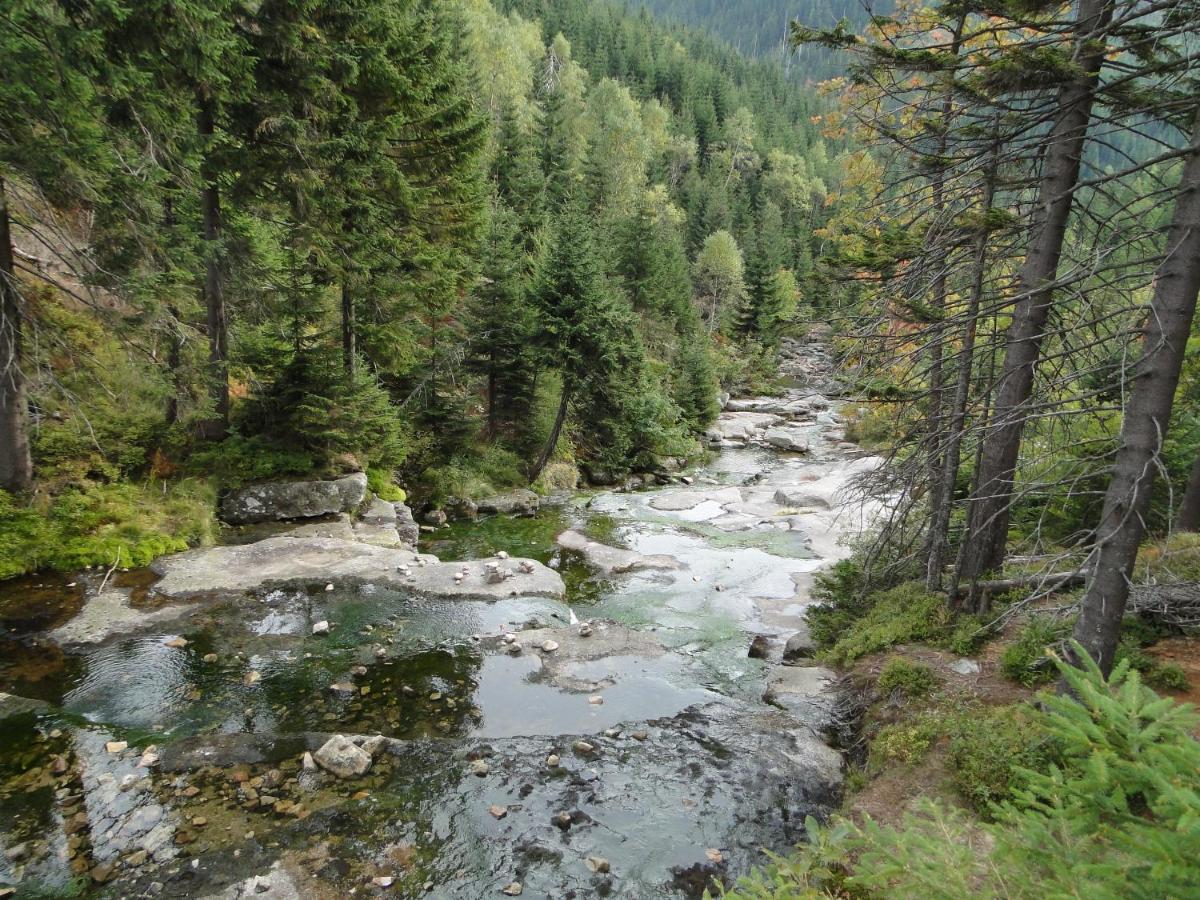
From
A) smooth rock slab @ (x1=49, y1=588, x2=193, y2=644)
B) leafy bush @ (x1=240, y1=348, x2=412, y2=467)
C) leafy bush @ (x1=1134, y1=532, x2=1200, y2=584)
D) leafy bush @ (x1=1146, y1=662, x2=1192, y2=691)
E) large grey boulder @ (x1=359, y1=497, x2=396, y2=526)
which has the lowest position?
smooth rock slab @ (x1=49, y1=588, x2=193, y2=644)

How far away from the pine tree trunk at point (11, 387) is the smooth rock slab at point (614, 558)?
10858 mm

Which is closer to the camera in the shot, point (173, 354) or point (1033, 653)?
point (1033, 653)

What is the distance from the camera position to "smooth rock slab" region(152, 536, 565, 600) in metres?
10.4

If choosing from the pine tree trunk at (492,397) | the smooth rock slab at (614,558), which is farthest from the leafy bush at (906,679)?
the pine tree trunk at (492,397)

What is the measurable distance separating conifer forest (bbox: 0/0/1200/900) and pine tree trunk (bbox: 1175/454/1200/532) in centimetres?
5

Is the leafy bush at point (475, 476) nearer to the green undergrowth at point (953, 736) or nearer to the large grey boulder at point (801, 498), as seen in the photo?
the large grey boulder at point (801, 498)

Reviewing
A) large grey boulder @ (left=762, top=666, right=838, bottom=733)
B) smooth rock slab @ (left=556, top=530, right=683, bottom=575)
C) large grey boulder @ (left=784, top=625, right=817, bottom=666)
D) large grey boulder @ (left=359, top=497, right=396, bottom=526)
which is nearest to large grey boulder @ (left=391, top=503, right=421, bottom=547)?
large grey boulder @ (left=359, top=497, right=396, bottom=526)

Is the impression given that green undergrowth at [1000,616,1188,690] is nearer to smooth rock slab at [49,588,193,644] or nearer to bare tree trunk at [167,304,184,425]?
smooth rock slab at [49,588,193,644]

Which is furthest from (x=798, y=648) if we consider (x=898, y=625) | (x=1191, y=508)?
(x=1191, y=508)

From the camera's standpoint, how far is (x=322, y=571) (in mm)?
11305

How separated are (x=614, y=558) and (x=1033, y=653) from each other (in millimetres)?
9288

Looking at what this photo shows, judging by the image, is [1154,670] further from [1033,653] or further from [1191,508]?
[1191,508]

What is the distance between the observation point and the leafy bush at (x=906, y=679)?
292 inches

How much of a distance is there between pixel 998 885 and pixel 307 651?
859 cm
